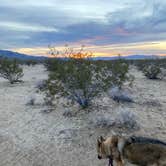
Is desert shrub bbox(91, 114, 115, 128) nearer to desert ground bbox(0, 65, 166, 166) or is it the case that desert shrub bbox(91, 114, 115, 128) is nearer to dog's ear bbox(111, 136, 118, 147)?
desert ground bbox(0, 65, 166, 166)

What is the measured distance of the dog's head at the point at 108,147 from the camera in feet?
25.4

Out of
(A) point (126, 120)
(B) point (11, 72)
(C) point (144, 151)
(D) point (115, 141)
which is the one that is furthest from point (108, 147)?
(B) point (11, 72)

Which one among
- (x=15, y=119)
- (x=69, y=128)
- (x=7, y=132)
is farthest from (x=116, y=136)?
(x=15, y=119)

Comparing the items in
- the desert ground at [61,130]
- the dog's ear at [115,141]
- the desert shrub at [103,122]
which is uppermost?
the dog's ear at [115,141]

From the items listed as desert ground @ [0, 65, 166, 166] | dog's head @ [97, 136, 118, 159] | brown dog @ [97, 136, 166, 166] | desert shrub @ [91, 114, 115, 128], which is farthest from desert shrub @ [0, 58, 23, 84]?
brown dog @ [97, 136, 166, 166]

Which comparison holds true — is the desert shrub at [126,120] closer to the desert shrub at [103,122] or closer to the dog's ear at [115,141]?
the desert shrub at [103,122]

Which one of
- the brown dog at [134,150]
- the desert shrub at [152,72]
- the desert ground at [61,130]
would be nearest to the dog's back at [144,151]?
the brown dog at [134,150]

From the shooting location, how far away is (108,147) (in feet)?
25.7

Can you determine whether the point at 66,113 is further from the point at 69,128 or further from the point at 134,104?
the point at 134,104

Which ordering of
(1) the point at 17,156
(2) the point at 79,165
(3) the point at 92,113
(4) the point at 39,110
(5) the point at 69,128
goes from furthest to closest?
(4) the point at 39,110
(3) the point at 92,113
(5) the point at 69,128
(1) the point at 17,156
(2) the point at 79,165

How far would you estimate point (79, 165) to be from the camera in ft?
30.4

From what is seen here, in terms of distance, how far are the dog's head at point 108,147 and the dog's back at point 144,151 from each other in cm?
23

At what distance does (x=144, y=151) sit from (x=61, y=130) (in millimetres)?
4284

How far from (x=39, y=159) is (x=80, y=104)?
12.3 ft
